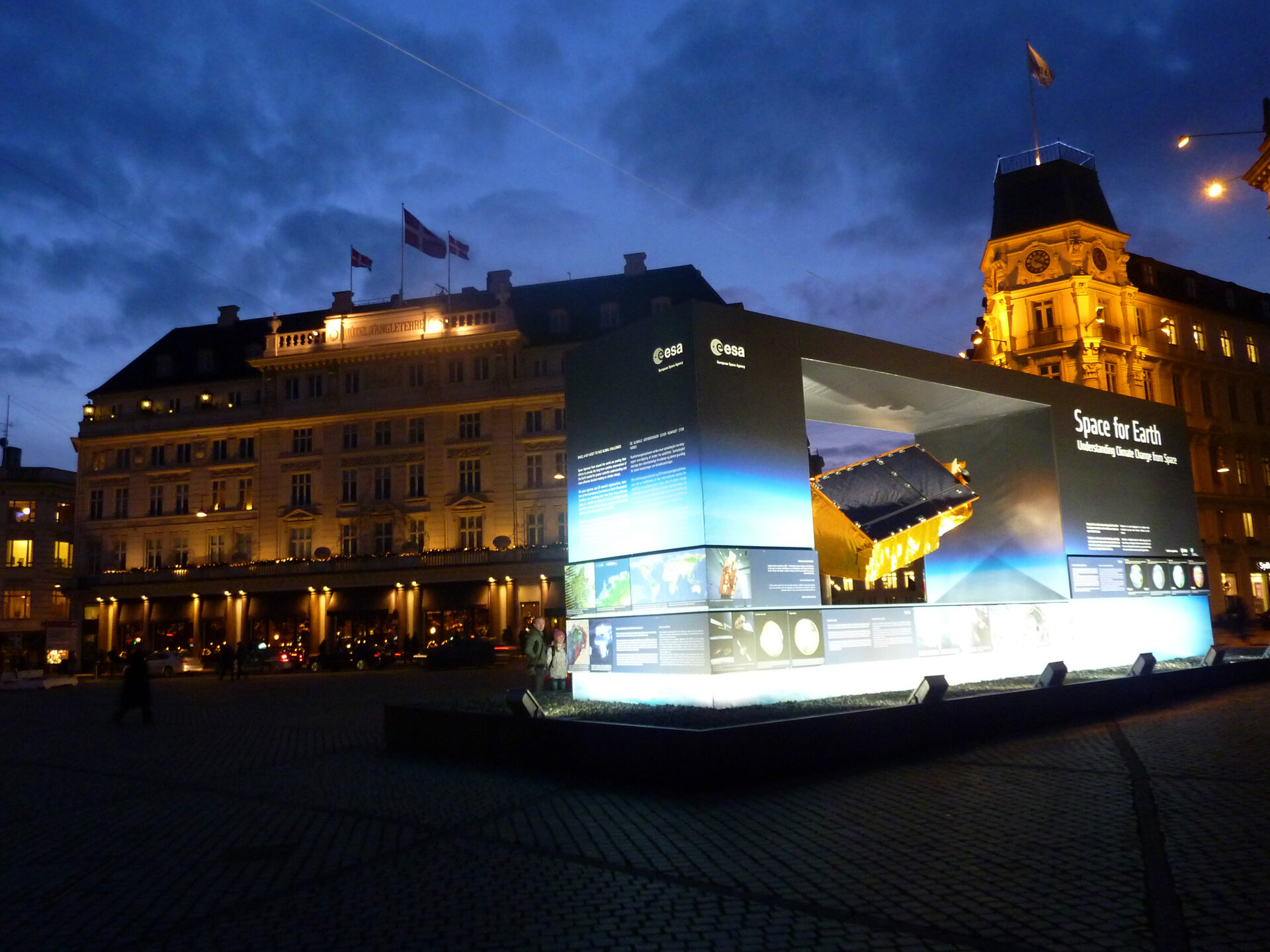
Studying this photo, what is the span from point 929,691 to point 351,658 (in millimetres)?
36704

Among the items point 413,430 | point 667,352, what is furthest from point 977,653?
point 413,430

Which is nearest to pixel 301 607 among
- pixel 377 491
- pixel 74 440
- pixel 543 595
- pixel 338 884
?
pixel 377 491

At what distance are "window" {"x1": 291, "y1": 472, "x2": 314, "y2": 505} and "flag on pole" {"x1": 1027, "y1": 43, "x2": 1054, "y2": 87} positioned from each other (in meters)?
40.0

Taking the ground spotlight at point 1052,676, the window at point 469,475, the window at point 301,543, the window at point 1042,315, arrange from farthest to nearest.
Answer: the window at point 301,543 → the window at point 469,475 → the window at point 1042,315 → the ground spotlight at point 1052,676

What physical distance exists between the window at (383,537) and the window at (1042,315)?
34.2m

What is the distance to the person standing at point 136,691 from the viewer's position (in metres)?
20.0

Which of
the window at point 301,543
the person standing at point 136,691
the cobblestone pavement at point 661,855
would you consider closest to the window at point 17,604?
the window at point 301,543

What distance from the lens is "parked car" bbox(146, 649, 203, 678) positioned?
46.6 meters

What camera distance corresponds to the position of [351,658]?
44719 millimetres

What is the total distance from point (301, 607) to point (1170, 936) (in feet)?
170

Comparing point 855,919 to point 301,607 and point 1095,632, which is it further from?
point 301,607

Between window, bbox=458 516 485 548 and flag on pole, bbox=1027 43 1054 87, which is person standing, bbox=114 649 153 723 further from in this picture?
flag on pole, bbox=1027 43 1054 87

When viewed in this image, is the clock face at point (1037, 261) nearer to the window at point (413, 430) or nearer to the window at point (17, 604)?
the window at point (413, 430)

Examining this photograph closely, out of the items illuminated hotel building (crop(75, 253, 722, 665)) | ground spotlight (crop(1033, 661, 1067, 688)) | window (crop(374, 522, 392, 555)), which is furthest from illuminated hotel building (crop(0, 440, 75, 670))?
ground spotlight (crop(1033, 661, 1067, 688))
